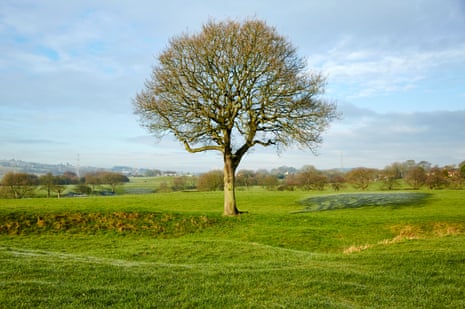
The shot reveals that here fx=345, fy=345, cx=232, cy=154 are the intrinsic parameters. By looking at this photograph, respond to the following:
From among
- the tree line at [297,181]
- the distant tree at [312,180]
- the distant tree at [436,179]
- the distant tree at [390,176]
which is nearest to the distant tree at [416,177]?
the tree line at [297,181]

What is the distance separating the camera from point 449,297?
300 inches

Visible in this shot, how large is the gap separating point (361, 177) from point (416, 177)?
11.8 m

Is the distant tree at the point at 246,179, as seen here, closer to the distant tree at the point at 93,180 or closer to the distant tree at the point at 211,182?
the distant tree at the point at 211,182

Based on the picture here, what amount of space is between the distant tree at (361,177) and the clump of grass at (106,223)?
6619cm

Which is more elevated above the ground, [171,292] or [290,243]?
[171,292]

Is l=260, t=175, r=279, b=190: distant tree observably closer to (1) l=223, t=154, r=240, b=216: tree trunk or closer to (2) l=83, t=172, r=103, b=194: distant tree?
(2) l=83, t=172, r=103, b=194: distant tree

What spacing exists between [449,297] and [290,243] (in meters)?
13.4

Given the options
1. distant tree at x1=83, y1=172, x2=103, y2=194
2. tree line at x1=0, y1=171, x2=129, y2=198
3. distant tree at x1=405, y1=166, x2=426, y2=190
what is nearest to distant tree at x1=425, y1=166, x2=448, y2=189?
distant tree at x1=405, y1=166, x2=426, y2=190

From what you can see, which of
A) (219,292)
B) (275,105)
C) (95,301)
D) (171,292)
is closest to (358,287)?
(219,292)

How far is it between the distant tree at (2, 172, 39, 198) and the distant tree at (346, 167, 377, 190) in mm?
70991

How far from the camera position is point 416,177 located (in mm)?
78500

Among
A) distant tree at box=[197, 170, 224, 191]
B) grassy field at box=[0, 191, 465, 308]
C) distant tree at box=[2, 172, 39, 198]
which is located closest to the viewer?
grassy field at box=[0, 191, 465, 308]

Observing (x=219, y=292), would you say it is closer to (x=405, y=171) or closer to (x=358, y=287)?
(x=358, y=287)

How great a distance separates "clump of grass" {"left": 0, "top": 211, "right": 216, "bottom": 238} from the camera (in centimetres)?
2264
